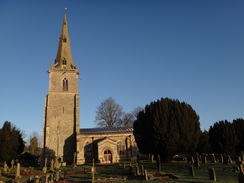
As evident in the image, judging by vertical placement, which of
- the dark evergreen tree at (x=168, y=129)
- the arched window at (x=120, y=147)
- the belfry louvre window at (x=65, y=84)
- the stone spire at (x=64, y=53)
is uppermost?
the stone spire at (x=64, y=53)

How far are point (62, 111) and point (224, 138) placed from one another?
25.3m

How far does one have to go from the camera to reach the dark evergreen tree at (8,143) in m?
26.3

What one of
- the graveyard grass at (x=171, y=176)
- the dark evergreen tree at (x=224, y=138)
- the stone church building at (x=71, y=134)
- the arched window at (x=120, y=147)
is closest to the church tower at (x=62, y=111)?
the stone church building at (x=71, y=134)

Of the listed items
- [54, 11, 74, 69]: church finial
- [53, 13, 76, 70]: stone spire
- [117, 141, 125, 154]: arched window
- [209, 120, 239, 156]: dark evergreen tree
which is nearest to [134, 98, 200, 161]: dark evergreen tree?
[209, 120, 239, 156]: dark evergreen tree

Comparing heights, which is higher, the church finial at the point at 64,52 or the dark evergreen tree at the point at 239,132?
the church finial at the point at 64,52

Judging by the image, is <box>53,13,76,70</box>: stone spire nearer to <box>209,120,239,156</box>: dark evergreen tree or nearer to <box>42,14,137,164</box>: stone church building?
<box>42,14,137,164</box>: stone church building

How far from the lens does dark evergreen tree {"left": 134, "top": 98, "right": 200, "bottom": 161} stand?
1958cm

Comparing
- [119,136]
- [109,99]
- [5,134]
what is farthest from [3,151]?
[109,99]

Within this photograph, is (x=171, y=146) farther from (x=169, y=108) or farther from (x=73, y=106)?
(x=73, y=106)

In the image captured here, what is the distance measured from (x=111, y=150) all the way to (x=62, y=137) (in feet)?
28.4

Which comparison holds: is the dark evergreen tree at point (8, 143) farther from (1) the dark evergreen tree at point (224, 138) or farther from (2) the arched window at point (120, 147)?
(1) the dark evergreen tree at point (224, 138)

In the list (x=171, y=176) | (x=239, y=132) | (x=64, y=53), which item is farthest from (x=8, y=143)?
(x=239, y=132)

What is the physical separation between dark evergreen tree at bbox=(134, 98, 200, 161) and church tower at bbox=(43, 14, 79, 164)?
16347 millimetres

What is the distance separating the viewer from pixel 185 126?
20.0 meters
